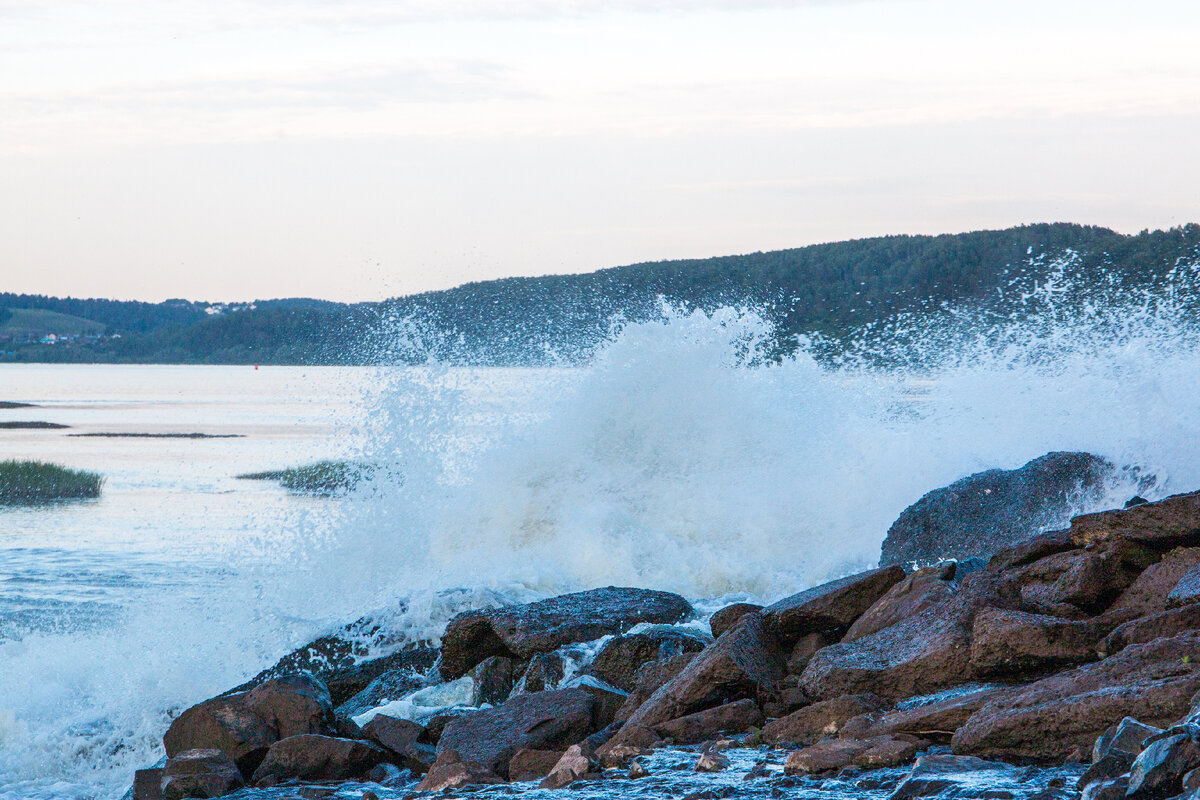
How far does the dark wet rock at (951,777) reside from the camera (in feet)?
13.6

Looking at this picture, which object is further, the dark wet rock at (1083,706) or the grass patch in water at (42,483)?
the grass patch in water at (42,483)

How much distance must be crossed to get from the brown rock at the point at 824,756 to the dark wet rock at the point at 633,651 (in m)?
2.59

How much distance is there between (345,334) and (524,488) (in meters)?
64.0

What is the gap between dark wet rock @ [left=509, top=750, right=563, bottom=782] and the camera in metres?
5.50

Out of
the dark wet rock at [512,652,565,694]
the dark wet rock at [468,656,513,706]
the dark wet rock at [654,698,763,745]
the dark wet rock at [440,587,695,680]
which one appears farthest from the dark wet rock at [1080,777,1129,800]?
the dark wet rock at [440,587,695,680]

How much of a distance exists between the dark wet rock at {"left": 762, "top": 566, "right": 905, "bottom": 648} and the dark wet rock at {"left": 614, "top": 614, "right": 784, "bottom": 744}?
3.05ft

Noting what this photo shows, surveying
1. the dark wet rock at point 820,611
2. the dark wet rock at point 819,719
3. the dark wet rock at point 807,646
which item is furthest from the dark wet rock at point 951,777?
the dark wet rock at point 820,611

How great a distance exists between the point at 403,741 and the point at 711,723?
1870 millimetres

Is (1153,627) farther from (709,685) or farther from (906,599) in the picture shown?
(709,685)

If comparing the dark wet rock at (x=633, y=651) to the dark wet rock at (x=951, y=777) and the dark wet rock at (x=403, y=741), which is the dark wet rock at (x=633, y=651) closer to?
the dark wet rock at (x=403, y=741)

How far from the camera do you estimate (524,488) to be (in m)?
15.2

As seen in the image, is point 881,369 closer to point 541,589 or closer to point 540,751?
point 541,589

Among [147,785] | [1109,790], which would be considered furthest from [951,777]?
[147,785]

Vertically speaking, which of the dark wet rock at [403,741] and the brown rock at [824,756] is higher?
the brown rock at [824,756]
